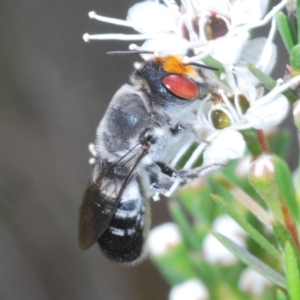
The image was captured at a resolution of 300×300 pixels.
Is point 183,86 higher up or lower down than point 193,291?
Result: higher up

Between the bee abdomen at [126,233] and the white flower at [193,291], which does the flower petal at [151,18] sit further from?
the white flower at [193,291]

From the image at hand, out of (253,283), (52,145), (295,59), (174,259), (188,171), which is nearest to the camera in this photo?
(295,59)

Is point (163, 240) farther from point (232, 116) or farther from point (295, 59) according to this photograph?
point (295, 59)

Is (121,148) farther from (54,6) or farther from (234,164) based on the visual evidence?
(54,6)

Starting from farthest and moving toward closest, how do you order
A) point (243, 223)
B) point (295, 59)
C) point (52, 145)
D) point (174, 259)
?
point (52, 145), point (174, 259), point (243, 223), point (295, 59)

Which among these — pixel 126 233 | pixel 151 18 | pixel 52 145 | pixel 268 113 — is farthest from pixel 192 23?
pixel 52 145

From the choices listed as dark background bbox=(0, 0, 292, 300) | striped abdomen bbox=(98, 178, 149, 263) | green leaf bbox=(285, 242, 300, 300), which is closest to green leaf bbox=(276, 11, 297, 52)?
green leaf bbox=(285, 242, 300, 300)
